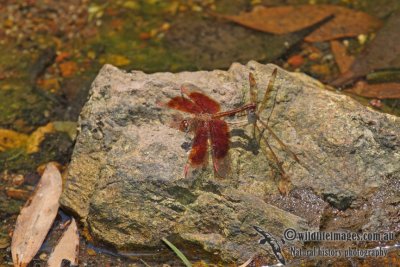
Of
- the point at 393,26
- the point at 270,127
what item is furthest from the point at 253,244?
the point at 393,26

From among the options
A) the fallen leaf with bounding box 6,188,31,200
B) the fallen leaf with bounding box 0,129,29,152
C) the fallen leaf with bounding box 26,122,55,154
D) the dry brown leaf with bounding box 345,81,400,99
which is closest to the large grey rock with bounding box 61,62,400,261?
the fallen leaf with bounding box 6,188,31,200

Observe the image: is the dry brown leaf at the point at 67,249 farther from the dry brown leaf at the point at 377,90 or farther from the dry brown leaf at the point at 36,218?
the dry brown leaf at the point at 377,90

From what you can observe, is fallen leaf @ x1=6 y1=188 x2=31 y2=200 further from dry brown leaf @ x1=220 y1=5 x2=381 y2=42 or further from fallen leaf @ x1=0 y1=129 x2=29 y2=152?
dry brown leaf @ x1=220 y1=5 x2=381 y2=42

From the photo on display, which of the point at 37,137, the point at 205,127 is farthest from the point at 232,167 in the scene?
the point at 37,137

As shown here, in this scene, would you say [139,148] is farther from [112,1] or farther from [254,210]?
[112,1]

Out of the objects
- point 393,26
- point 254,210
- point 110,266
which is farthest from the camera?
point 393,26

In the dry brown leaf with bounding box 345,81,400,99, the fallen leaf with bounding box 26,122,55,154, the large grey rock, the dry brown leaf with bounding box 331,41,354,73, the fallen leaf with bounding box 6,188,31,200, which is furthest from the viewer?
the dry brown leaf with bounding box 331,41,354,73
